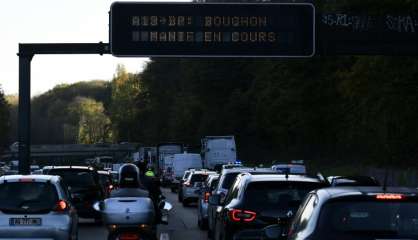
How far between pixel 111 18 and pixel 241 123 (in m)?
73.6

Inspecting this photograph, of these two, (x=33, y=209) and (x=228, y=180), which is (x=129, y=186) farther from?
(x=228, y=180)

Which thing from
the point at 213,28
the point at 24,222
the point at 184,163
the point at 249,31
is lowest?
the point at 24,222

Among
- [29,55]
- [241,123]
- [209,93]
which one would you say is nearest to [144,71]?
[209,93]

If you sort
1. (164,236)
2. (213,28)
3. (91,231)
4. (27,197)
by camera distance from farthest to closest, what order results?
(213,28), (91,231), (164,236), (27,197)

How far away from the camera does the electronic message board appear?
2873 cm

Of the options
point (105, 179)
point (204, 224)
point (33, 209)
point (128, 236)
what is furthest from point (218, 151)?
point (128, 236)

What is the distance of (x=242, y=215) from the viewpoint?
1387 centimetres

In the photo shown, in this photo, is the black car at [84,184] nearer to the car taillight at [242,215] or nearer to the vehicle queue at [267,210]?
the vehicle queue at [267,210]

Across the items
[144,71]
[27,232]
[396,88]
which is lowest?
[27,232]

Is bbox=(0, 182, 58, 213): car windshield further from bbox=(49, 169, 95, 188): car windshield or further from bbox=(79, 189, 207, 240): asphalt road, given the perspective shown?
bbox=(49, 169, 95, 188): car windshield

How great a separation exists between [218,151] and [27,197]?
52.8m

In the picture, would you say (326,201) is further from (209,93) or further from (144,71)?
(144,71)

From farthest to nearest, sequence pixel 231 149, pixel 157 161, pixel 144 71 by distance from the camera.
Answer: pixel 144 71
pixel 157 161
pixel 231 149

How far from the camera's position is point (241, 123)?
336ft
